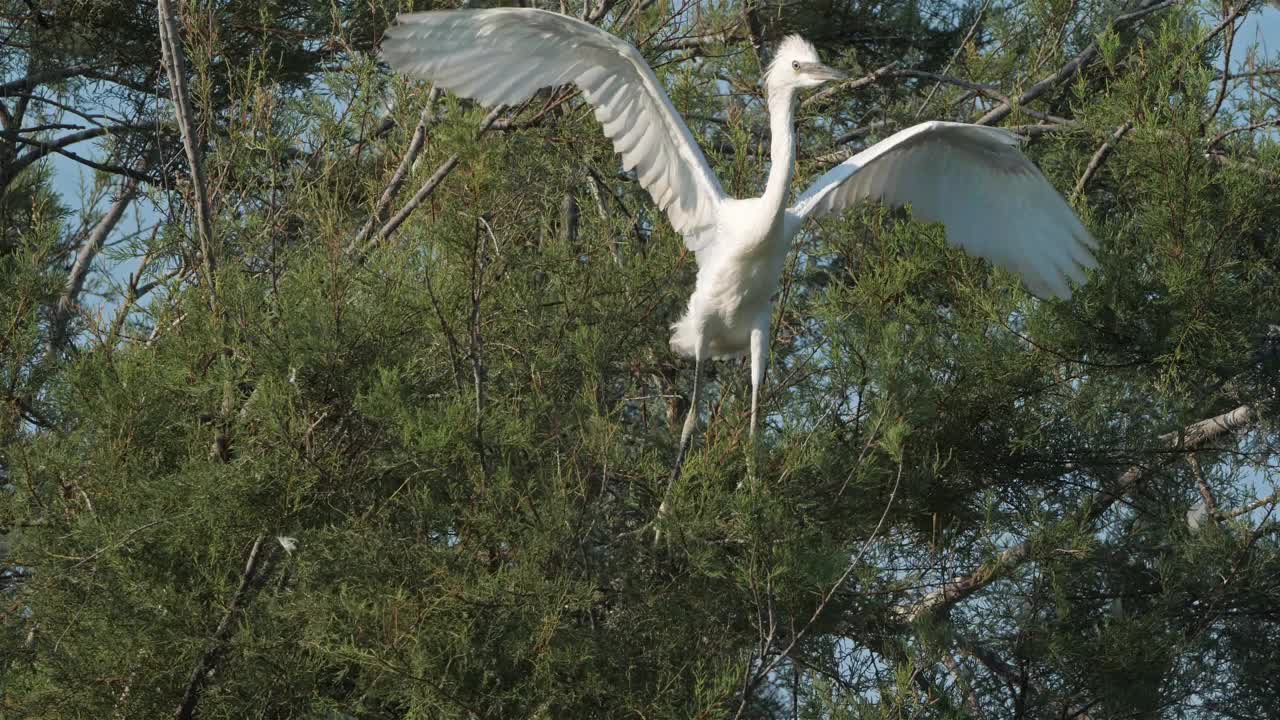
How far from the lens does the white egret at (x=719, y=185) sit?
159 inches

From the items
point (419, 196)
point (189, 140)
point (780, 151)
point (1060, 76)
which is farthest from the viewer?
point (1060, 76)

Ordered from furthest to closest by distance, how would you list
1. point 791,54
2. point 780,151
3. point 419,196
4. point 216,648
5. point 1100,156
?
point 1100,156 → point 791,54 → point 780,151 → point 419,196 → point 216,648

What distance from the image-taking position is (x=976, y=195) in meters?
4.66

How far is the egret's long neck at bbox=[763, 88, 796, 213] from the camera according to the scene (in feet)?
13.8

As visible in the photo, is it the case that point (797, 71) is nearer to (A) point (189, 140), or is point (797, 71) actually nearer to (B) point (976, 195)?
(B) point (976, 195)

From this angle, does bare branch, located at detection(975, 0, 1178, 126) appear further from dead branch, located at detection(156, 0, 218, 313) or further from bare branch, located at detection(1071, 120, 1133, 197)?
dead branch, located at detection(156, 0, 218, 313)

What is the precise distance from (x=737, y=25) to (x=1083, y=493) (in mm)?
1824

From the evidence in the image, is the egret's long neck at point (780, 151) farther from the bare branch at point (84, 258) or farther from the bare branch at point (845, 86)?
the bare branch at point (84, 258)

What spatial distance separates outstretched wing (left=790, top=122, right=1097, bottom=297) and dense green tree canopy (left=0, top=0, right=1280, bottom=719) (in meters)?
0.09

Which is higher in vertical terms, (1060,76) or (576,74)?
(1060,76)

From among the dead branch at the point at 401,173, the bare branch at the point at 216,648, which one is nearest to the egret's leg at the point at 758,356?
the dead branch at the point at 401,173

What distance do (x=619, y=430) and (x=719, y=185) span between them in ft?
3.73

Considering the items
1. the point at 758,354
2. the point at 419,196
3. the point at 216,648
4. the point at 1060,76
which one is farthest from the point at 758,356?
the point at 216,648

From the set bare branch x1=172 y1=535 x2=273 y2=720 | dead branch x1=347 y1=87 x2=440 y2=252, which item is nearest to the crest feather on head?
dead branch x1=347 y1=87 x2=440 y2=252
